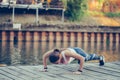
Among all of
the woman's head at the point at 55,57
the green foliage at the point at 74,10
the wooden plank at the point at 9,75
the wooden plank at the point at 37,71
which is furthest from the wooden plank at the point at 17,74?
the green foliage at the point at 74,10

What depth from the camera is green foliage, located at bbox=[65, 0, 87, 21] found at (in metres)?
53.5

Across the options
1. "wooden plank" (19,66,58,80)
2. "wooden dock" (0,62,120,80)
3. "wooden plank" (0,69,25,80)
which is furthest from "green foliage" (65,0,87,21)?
"wooden plank" (0,69,25,80)

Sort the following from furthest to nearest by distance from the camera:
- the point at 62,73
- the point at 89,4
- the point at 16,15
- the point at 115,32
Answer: the point at 89,4 → the point at 16,15 → the point at 115,32 → the point at 62,73

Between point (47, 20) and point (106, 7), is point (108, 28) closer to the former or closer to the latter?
point (47, 20)

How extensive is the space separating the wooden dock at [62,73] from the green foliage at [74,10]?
130 feet

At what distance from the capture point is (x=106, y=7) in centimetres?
6200

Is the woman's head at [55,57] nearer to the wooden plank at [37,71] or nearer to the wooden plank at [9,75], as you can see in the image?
the wooden plank at [37,71]

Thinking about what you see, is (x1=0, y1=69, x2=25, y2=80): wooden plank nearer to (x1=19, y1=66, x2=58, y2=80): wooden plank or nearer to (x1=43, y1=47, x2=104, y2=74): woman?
(x1=19, y1=66, x2=58, y2=80): wooden plank

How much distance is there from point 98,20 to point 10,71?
143 ft

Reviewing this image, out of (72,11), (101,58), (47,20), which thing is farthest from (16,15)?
(101,58)

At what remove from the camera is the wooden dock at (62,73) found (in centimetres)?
1107

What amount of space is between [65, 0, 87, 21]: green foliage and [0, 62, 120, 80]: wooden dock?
130 feet

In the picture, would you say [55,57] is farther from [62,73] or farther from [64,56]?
[62,73]

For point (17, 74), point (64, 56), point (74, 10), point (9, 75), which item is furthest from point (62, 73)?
point (74, 10)
